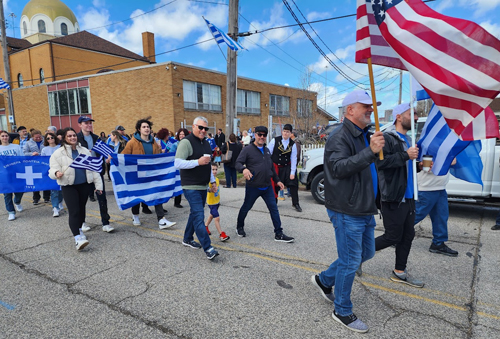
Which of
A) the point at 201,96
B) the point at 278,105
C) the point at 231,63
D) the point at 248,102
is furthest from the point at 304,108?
the point at 278,105

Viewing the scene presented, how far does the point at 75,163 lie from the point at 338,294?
411 centimetres

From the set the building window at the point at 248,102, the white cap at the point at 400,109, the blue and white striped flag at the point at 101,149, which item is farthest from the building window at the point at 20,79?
the white cap at the point at 400,109

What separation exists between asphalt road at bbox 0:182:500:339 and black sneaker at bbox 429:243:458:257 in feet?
0.29

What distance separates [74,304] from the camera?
3.07 m

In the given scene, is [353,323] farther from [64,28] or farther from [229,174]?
[64,28]

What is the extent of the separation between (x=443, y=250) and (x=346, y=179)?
278 centimetres

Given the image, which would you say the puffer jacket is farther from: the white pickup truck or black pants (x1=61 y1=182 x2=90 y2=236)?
the white pickup truck

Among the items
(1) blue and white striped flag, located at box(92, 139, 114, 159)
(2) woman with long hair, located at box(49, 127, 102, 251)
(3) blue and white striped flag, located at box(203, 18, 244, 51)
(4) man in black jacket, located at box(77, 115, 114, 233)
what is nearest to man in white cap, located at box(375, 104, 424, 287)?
(2) woman with long hair, located at box(49, 127, 102, 251)

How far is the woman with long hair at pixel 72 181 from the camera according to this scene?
462 centimetres

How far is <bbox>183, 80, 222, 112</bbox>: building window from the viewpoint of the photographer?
23.4 metres

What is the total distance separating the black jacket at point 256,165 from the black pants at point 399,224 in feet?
6.60

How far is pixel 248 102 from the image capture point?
29.0 meters

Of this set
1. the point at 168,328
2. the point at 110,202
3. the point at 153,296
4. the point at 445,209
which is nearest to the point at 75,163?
the point at 153,296

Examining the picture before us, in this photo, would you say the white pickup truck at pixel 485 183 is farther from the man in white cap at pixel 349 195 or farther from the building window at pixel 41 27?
the building window at pixel 41 27
